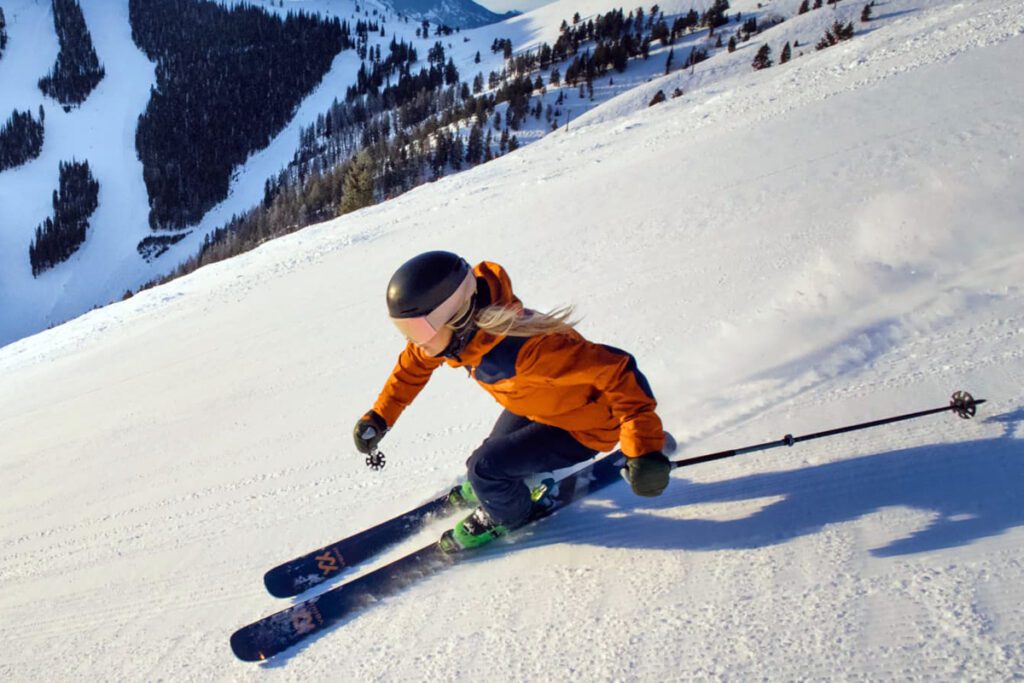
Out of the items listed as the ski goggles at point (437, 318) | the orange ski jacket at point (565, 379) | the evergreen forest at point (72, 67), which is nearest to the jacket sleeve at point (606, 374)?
the orange ski jacket at point (565, 379)

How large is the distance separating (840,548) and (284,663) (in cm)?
214

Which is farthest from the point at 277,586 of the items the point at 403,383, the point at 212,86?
the point at 212,86

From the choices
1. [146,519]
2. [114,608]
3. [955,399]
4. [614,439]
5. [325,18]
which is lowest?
[325,18]

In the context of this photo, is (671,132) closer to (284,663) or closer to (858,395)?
(858,395)

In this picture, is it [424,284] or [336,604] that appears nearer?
[424,284]

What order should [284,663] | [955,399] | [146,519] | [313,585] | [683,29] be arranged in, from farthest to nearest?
[683,29], [146,519], [313,585], [955,399], [284,663]

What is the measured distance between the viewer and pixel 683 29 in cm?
7962

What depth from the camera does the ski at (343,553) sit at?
2.76m

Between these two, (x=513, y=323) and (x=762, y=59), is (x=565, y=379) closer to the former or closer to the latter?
(x=513, y=323)

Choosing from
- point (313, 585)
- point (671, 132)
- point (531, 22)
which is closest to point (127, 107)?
point (531, 22)

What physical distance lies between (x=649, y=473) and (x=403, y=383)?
1.35 metres

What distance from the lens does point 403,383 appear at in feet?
9.59

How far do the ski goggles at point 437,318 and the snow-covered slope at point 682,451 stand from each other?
3.53 feet

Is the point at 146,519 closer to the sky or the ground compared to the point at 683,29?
closer to the sky
